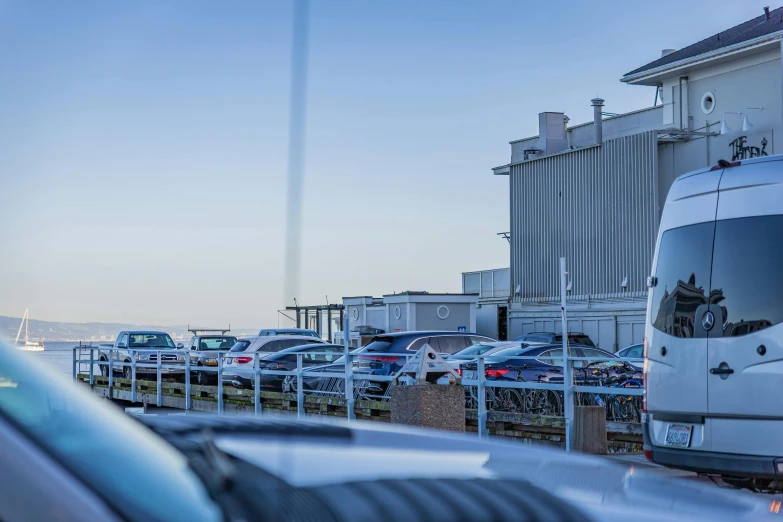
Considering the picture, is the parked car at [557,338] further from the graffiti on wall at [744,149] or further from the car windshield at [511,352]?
the car windshield at [511,352]

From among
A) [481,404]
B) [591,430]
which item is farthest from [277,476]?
[481,404]

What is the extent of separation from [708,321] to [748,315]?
13.4 inches

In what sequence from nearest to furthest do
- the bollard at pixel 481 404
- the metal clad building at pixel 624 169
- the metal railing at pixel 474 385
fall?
the metal railing at pixel 474 385 < the bollard at pixel 481 404 < the metal clad building at pixel 624 169

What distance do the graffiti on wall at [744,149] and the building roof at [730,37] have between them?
498cm

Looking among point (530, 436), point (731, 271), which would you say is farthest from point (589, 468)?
point (530, 436)

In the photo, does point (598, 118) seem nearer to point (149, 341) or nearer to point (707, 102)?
point (707, 102)

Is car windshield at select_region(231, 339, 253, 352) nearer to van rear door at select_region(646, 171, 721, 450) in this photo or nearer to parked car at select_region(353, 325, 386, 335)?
van rear door at select_region(646, 171, 721, 450)

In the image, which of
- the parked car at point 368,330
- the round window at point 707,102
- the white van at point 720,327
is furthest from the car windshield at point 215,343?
the white van at point 720,327

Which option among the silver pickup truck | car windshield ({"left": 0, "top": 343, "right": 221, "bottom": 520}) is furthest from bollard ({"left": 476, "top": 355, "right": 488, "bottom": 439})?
the silver pickup truck

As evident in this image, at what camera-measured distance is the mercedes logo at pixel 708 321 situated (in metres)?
7.99

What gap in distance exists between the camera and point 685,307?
827 centimetres

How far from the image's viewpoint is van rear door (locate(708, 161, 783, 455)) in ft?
24.8

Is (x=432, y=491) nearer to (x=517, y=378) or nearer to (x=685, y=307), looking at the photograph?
(x=685, y=307)

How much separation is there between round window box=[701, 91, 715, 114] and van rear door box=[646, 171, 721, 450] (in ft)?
140
